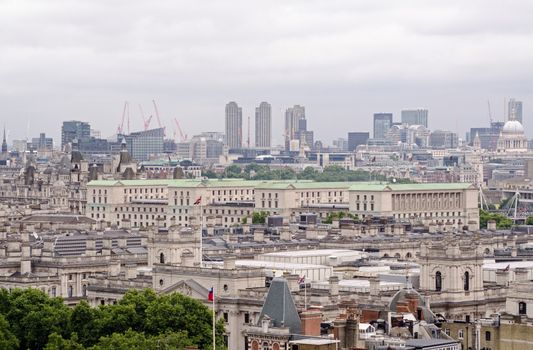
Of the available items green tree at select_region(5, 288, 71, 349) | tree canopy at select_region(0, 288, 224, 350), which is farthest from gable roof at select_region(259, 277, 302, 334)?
green tree at select_region(5, 288, 71, 349)

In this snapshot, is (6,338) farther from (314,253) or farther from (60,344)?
(314,253)

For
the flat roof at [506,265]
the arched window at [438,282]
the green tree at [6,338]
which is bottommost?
the green tree at [6,338]

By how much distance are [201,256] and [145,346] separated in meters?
33.5

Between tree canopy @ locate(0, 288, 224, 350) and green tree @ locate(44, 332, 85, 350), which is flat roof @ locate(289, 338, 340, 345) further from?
green tree @ locate(44, 332, 85, 350)

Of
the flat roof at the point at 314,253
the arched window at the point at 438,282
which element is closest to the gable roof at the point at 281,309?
the arched window at the point at 438,282

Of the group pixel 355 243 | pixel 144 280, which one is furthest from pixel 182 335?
pixel 355 243

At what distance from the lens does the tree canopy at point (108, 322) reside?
102m

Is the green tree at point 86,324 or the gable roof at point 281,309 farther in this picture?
the green tree at point 86,324

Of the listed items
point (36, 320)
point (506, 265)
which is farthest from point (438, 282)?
point (36, 320)

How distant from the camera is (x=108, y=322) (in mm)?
104438

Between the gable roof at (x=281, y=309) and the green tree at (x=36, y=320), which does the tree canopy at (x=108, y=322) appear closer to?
the green tree at (x=36, y=320)

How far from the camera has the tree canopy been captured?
102125 mm

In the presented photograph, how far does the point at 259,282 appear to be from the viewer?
116m

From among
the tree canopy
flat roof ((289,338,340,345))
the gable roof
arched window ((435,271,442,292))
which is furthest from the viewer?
arched window ((435,271,442,292))
